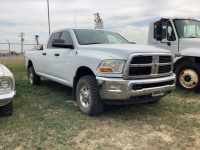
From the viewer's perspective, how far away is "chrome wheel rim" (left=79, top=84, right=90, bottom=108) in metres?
3.86

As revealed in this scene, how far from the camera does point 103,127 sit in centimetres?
337

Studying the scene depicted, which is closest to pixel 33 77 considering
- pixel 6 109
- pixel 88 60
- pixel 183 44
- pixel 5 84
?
pixel 6 109

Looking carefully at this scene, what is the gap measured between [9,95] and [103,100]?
1.73 metres

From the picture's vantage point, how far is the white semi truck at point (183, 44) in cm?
557

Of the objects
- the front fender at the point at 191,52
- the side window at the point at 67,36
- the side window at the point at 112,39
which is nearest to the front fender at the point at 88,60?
the side window at the point at 67,36

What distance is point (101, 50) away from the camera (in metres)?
3.67

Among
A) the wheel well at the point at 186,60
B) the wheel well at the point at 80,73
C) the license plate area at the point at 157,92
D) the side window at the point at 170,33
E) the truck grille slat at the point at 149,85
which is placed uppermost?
the side window at the point at 170,33

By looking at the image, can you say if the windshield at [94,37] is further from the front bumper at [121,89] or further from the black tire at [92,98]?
the front bumper at [121,89]

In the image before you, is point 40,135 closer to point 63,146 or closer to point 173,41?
point 63,146

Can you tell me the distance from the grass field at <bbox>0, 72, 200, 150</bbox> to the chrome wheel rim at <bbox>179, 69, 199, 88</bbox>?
0.96 m

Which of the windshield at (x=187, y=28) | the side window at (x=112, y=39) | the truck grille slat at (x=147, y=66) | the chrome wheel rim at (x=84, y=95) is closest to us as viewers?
the truck grille slat at (x=147, y=66)

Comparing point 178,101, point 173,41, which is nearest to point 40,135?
point 178,101

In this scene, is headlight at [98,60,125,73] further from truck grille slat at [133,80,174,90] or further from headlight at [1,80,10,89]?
headlight at [1,80,10,89]

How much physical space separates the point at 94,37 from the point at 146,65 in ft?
5.80
